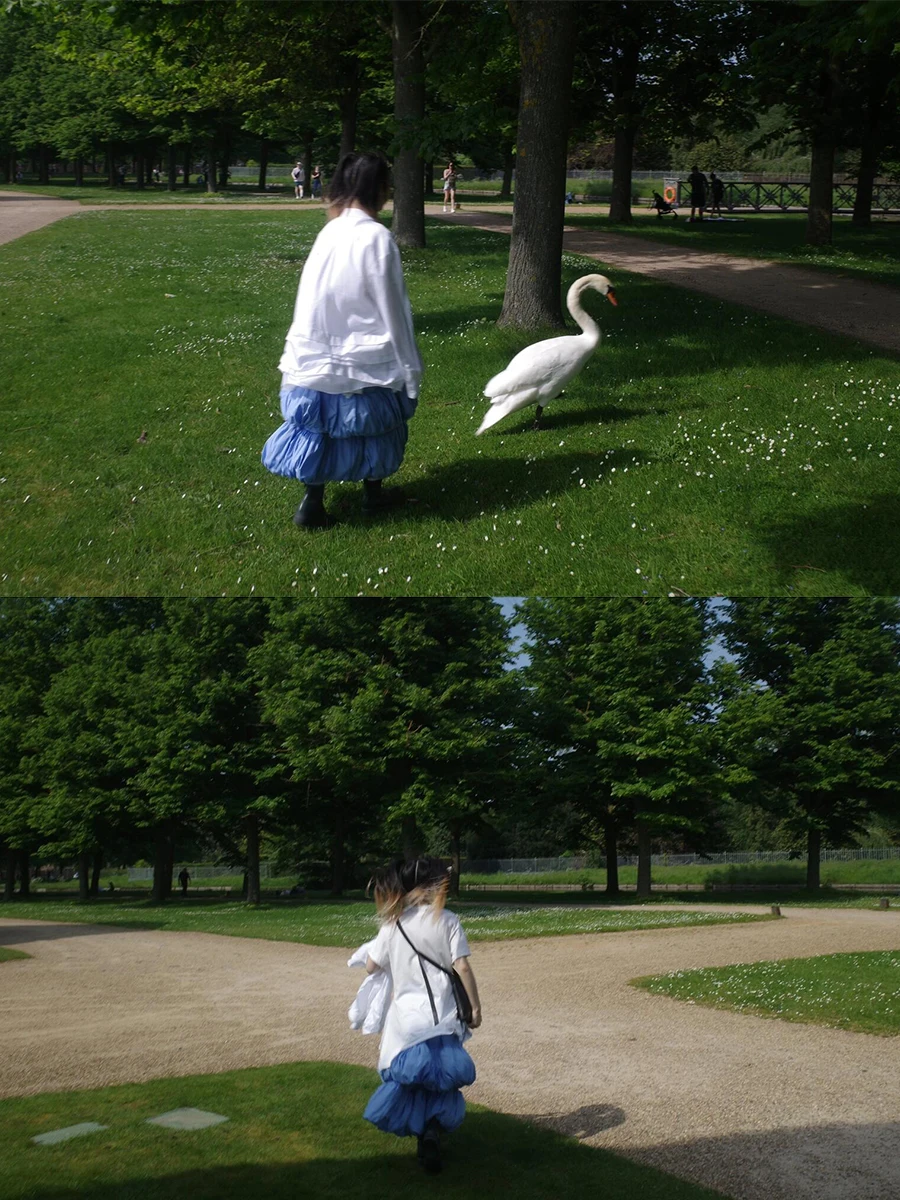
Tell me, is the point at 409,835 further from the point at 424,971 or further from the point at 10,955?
the point at 424,971

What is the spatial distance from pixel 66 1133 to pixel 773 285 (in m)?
18.8

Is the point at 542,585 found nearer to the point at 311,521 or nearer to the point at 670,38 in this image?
the point at 311,521

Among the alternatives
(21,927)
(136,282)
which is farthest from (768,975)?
(136,282)

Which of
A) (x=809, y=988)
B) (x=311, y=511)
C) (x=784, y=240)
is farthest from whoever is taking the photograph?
(x=784, y=240)

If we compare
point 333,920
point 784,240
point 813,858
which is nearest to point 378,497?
point 333,920

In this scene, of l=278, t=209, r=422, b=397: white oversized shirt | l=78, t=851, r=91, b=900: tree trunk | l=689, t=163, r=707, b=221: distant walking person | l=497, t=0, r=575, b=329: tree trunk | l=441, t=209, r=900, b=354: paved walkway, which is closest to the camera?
l=278, t=209, r=422, b=397: white oversized shirt

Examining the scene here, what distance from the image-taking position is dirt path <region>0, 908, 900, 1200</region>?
650 cm

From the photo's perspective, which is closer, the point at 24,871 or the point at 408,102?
the point at 408,102

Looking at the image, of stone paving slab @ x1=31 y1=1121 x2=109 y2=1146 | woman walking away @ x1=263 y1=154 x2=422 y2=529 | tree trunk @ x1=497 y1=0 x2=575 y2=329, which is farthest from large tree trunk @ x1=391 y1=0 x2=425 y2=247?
stone paving slab @ x1=31 y1=1121 x2=109 y2=1146

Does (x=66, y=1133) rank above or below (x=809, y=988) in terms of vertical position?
above

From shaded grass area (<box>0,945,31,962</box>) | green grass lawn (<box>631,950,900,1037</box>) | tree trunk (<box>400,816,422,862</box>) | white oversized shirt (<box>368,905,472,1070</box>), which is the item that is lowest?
shaded grass area (<box>0,945,31,962</box>)

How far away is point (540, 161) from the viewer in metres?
14.6

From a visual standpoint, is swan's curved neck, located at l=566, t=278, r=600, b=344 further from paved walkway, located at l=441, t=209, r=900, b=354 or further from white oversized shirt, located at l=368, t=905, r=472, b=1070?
white oversized shirt, located at l=368, t=905, r=472, b=1070

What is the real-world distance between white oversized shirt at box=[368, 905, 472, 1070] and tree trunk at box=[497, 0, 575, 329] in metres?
10.5
